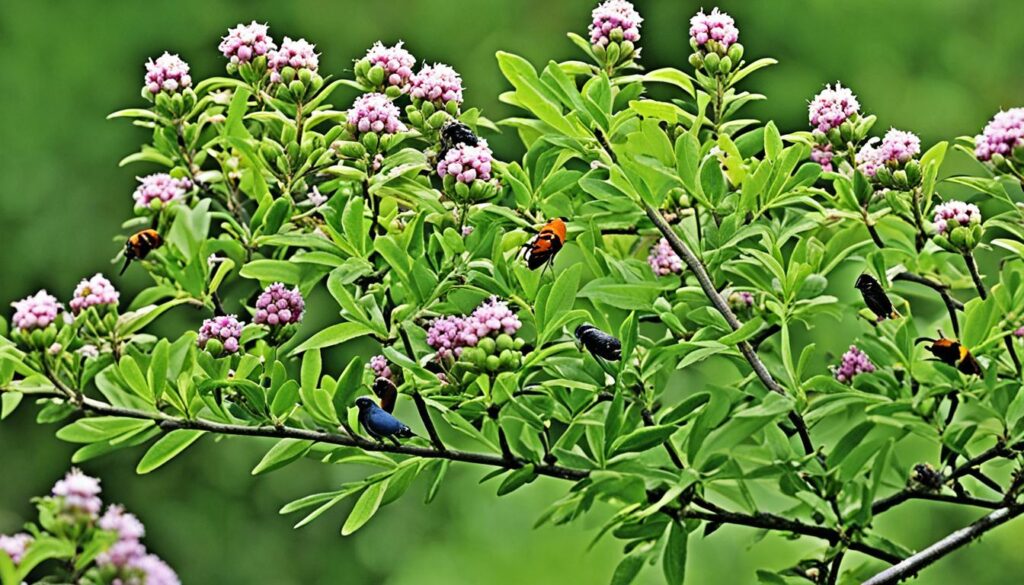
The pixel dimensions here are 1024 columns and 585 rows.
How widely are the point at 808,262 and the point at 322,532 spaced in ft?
5.92

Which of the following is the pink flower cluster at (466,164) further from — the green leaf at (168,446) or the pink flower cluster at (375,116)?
the green leaf at (168,446)

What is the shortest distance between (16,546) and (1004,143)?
49 centimetres

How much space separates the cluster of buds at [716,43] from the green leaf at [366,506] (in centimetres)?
31

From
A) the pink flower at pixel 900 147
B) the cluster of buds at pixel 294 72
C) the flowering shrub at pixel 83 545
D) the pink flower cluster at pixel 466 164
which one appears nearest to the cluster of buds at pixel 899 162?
the pink flower at pixel 900 147

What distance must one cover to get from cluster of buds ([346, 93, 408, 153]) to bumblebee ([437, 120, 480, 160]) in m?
0.03

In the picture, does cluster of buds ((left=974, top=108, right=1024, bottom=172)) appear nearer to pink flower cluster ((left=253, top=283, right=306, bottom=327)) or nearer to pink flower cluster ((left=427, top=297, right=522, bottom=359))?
pink flower cluster ((left=427, top=297, right=522, bottom=359))

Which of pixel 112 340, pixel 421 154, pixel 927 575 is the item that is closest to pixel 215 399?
pixel 112 340

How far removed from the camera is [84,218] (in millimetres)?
2463

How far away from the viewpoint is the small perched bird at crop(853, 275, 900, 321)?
27.7 inches

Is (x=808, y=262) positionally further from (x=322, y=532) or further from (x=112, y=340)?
(x=322, y=532)

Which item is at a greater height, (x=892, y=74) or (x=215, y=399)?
(x=892, y=74)

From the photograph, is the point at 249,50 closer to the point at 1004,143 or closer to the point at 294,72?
the point at 294,72

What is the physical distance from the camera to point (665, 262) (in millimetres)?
784

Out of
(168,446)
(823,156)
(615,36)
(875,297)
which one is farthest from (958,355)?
(168,446)
